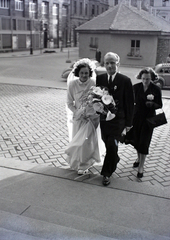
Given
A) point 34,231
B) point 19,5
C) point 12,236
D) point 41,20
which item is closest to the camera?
point 12,236

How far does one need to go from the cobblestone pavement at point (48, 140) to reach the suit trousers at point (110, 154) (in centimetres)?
47

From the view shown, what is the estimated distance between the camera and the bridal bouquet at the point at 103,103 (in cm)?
427

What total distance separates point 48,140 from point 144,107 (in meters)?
2.81

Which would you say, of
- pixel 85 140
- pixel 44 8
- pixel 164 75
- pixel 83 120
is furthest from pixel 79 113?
pixel 44 8

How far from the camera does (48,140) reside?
22.8 feet

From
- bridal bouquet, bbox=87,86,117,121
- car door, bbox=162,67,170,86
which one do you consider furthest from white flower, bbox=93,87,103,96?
car door, bbox=162,67,170,86

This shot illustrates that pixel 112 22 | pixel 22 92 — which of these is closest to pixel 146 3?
pixel 112 22

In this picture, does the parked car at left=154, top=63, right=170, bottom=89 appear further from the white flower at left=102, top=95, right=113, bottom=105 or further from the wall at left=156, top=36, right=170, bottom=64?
the white flower at left=102, top=95, right=113, bottom=105

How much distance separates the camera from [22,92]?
13.4 m

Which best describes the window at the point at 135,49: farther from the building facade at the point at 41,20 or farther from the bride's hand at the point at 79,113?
the bride's hand at the point at 79,113

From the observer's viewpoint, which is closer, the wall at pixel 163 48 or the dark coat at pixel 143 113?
the dark coat at pixel 143 113

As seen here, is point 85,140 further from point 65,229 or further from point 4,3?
point 4,3

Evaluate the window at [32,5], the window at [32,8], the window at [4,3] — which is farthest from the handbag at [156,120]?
the window at [32,5]

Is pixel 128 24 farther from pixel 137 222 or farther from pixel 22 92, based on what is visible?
pixel 137 222
